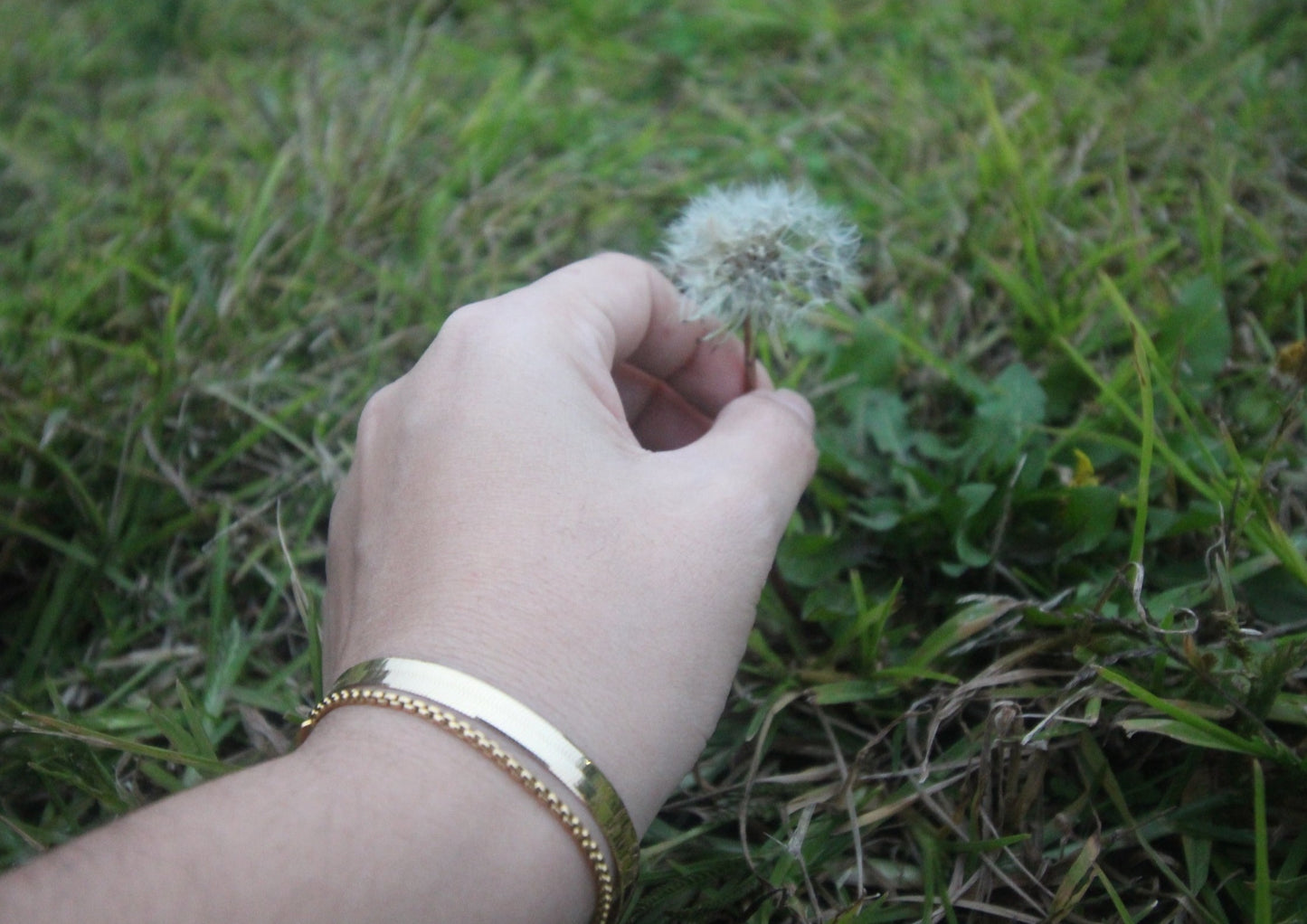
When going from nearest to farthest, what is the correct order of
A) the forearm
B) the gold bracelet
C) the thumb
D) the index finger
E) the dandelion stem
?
1. the forearm
2. the gold bracelet
3. the thumb
4. the index finger
5. the dandelion stem

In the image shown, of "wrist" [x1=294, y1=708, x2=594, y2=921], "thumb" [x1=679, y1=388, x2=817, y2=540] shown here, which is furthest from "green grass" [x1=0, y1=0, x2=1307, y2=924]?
"wrist" [x1=294, y1=708, x2=594, y2=921]

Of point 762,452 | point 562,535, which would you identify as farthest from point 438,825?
point 762,452

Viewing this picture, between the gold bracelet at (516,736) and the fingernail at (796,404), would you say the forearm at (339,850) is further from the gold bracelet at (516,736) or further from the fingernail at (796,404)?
the fingernail at (796,404)

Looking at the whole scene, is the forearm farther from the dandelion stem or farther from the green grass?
the dandelion stem

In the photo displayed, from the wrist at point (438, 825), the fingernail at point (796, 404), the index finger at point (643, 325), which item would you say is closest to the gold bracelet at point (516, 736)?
the wrist at point (438, 825)

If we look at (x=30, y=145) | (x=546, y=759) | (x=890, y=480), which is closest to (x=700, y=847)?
(x=546, y=759)

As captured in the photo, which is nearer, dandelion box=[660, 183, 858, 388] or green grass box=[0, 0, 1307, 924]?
green grass box=[0, 0, 1307, 924]

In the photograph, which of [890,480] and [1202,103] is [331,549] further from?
[1202,103]
